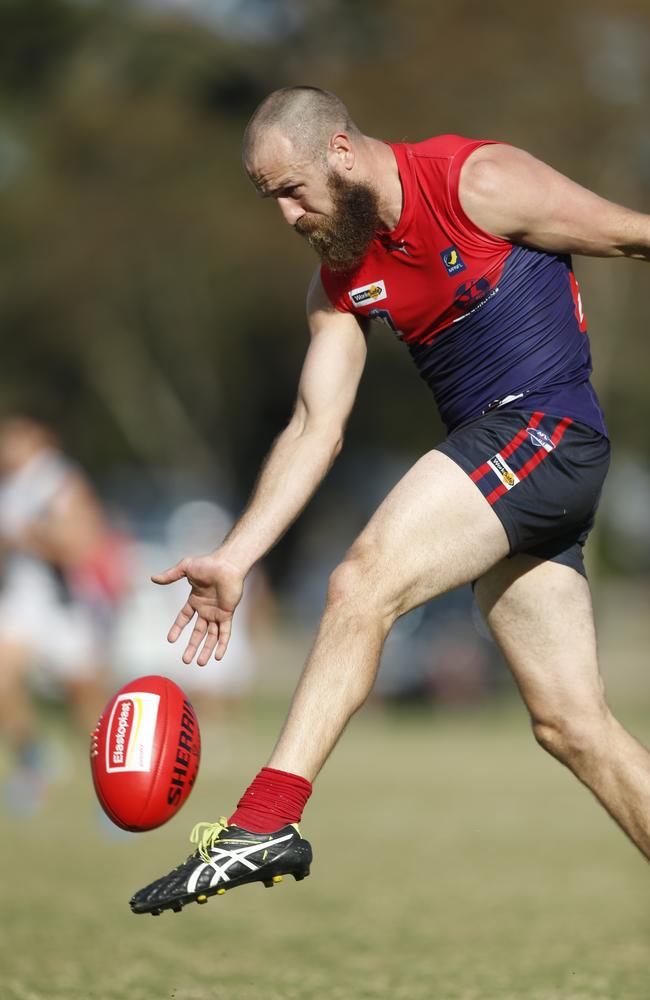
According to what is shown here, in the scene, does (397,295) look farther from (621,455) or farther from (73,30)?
(621,455)

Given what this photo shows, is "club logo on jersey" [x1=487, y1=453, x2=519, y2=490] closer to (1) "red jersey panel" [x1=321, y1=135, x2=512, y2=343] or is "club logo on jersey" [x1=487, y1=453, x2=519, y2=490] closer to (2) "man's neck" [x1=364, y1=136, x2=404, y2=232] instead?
(1) "red jersey panel" [x1=321, y1=135, x2=512, y2=343]

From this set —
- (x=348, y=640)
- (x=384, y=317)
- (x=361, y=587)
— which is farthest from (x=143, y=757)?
(x=384, y=317)

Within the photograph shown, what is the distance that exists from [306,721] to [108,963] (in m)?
1.92

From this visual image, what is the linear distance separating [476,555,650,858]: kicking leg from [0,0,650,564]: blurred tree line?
1614 centimetres

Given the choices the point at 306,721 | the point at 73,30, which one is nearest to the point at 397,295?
the point at 306,721

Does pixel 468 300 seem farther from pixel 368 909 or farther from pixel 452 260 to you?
pixel 368 909

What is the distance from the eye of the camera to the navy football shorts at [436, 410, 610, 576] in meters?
4.66

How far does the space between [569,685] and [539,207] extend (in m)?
1.60

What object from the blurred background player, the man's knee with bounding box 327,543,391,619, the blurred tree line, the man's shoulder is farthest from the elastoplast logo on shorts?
the blurred tree line

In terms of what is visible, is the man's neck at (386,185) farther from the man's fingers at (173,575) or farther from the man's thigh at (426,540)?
the man's fingers at (173,575)

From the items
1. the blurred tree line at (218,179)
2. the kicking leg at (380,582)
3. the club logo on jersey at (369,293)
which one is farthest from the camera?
the blurred tree line at (218,179)

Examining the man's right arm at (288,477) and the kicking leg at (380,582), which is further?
the man's right arm at (288,477)

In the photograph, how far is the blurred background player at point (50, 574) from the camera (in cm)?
1134

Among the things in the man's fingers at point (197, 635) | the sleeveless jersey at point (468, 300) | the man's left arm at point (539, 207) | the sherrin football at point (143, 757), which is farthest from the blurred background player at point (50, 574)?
the man's left arm at point (539, 207)
